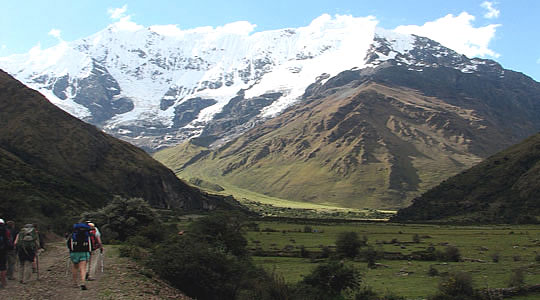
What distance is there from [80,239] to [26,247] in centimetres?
300

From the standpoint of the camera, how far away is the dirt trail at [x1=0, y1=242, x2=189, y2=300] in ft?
72.4

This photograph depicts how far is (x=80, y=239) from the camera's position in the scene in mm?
23672

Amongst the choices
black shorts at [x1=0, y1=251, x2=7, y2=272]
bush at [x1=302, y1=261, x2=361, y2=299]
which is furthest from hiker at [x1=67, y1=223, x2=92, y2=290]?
bush at [x1=302, y1=261, x2=361, y2=299]

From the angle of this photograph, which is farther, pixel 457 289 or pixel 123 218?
pixel 123 218

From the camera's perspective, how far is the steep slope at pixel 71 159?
113m

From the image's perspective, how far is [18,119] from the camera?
472 ft

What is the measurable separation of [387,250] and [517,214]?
87.4m

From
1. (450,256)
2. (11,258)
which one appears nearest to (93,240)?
(11,258)

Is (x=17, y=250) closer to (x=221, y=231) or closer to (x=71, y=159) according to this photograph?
(x=221, y=231)

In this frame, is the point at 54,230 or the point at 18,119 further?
the point at 18,119

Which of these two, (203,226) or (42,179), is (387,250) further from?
(42,179)

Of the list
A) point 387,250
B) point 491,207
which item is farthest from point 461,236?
point 491,207

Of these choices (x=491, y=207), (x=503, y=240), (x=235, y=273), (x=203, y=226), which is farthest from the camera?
(x=491, y=207)

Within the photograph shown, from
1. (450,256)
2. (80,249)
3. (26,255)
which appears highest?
(80,249)
